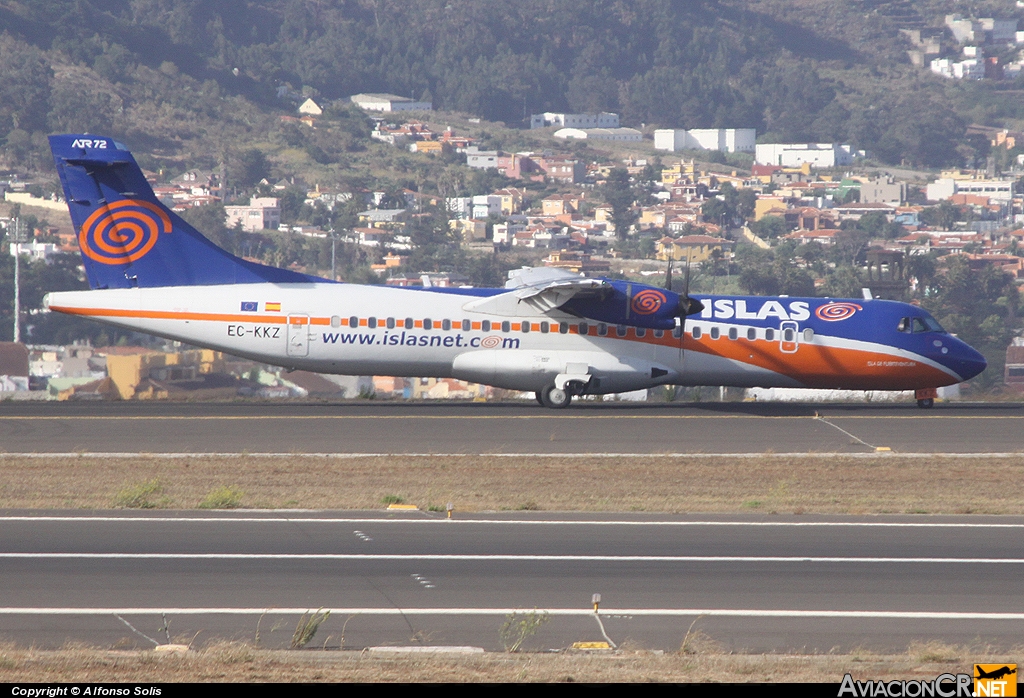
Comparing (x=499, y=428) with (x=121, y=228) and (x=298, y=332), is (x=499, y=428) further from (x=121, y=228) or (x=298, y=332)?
(x=121, y=228)

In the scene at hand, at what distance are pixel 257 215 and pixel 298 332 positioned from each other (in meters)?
159

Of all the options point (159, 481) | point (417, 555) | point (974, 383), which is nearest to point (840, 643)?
point (417, 555)

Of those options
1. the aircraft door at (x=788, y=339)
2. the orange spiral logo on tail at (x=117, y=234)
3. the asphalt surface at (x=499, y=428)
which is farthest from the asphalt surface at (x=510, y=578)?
the orange spiral logo on tail at (x=117, y=234)

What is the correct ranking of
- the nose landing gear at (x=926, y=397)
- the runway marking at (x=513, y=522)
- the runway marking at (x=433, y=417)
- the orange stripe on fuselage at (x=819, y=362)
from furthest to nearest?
the nose landing gear at (x=926, y=397) → the orange stripe on fuselage at (x=819, y=362) → the runway marking at (x=433, y=417) → the runway marking at (x=513, y=522)

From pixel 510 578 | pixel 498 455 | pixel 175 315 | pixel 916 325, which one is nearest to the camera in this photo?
pixel 510 578

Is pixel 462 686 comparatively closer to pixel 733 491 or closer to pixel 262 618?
pixel 262 618

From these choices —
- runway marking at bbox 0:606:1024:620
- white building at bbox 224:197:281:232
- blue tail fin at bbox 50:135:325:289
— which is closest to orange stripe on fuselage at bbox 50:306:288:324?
blue tail fin at bbox 50:135:325:289

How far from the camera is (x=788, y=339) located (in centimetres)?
3466

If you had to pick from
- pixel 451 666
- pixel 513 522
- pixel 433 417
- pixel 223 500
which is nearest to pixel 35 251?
pixel 433 417

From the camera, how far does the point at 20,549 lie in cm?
1617

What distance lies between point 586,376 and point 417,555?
18200mm

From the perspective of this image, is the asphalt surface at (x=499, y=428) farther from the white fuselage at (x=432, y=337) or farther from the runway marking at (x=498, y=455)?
the white fuselage at (x=432, y=337)

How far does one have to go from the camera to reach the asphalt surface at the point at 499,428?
27984 mm

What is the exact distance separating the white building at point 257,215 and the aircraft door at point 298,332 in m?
156
